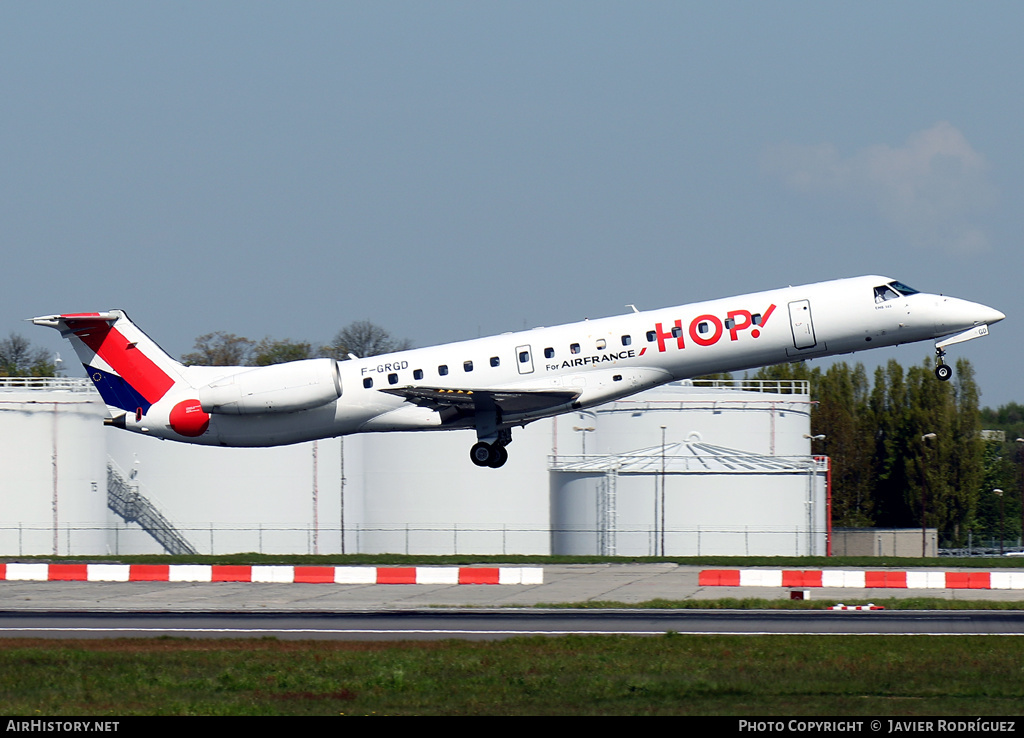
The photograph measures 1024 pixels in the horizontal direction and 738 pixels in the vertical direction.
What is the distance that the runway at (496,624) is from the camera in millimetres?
23359

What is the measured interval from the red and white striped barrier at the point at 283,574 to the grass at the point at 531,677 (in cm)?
1106

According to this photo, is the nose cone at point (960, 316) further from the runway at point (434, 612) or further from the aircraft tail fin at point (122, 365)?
the aircraft tail fin at point (122, 365)

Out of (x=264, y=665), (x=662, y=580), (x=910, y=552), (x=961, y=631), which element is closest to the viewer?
(x=264, y=665)

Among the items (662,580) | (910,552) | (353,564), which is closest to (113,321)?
(353,564)

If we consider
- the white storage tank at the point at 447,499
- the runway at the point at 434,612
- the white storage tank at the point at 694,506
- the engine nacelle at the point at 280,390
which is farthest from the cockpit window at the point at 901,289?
the white storage tank at the point at 447,499

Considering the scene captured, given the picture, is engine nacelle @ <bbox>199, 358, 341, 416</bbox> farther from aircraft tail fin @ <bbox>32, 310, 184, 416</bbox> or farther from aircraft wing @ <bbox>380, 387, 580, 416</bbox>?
aircraft tail fin @ <bbox>32, 310, 184, 416</bbox>

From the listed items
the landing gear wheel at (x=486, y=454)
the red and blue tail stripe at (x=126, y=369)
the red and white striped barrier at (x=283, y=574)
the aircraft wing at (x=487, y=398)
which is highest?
the red and blue tail stripe at (x=126, y=369)

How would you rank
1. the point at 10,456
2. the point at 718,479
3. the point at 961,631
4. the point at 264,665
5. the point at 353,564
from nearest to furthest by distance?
the point at 264,665
the point at 961,631
the point at 353,564
the point at 718,479
the point at 10,456

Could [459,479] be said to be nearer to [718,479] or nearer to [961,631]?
[718,479]

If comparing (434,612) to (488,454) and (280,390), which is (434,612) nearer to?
(488,454)

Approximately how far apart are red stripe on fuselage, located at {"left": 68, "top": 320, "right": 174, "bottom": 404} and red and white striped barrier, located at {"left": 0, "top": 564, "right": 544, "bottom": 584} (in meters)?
5.05

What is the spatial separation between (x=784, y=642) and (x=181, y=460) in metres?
38.7

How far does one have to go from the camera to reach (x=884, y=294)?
2919 centimetres

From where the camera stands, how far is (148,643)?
2206 cm
